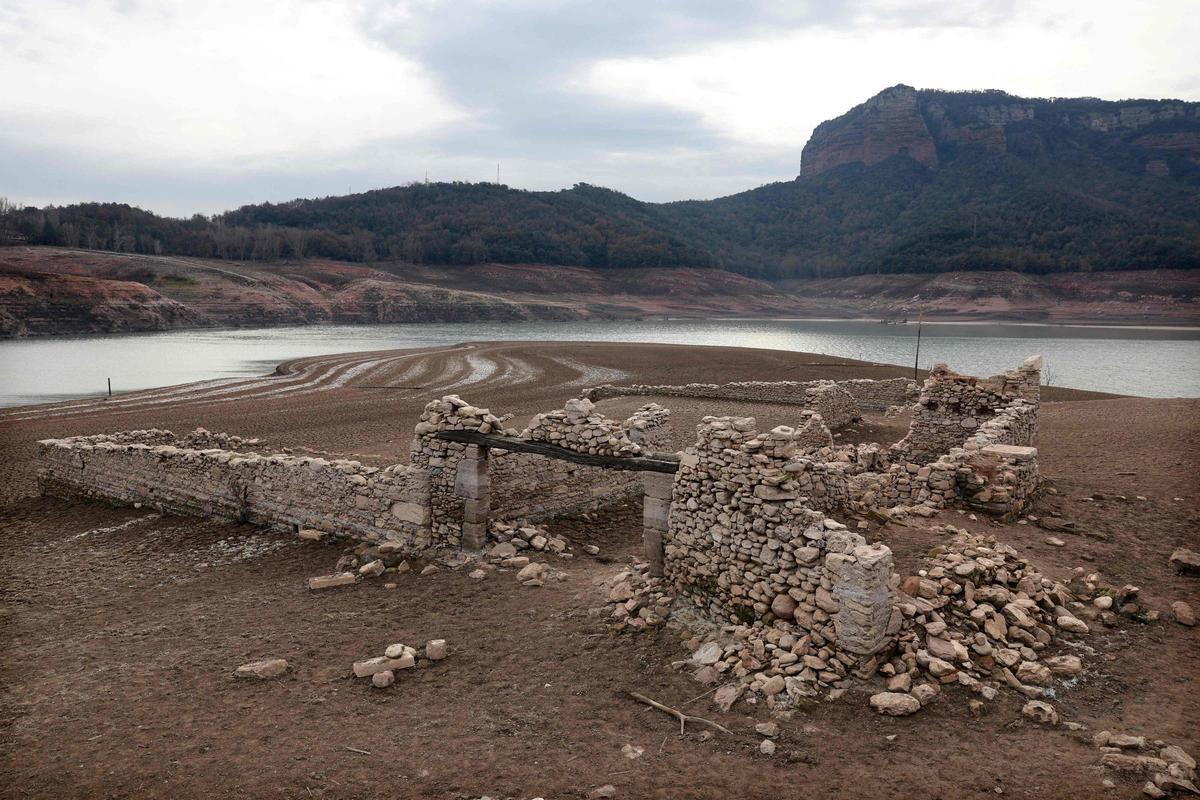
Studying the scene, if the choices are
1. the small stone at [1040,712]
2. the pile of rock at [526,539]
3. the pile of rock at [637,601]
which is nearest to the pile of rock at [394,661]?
the pile of rock at [637,601]

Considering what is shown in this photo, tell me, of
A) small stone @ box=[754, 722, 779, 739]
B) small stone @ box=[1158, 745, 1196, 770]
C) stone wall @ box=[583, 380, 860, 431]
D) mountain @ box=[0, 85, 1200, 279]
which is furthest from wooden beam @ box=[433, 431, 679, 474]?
mountain @ box=[0, 85, 1200, 279]

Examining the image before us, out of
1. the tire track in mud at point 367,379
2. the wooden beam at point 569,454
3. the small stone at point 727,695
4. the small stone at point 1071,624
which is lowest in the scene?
the tire track in mud at point 367,379

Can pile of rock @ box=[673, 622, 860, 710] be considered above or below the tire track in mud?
above

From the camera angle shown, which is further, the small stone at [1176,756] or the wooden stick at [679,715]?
the wooden stick at [679,715]

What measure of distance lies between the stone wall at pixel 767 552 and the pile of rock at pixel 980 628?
40 centimetres

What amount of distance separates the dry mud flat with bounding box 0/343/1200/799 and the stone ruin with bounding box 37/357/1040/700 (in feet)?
2.07

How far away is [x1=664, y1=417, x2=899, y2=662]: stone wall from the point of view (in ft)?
22.0

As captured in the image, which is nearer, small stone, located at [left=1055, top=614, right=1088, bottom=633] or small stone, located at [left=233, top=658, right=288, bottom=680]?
small stone, located at [left=1055, top=614, right=1088, bottom=633]

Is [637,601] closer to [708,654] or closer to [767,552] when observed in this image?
[708,654]

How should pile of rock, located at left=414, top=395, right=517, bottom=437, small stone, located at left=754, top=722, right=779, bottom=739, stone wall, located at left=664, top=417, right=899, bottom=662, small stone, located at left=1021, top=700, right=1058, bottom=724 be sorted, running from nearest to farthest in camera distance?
small stone, located at left=1021, top=700, right=1058, bottom=724, small stone, located at left=754, top=722, right=779, bottom=739, stone wall, located at left=664, top=417, right=899, bottom=662, pile of rock, located at left=414, top=395, right=517, bottom=437

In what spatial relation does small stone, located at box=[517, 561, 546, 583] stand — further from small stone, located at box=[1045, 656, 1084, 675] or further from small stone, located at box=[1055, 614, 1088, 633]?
small stone, located at box=[1055, 614, 1088, 633]

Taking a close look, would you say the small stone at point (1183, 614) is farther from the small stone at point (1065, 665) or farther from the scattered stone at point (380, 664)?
the scattered stone at point (380, 664)

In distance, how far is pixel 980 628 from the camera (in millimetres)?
7031

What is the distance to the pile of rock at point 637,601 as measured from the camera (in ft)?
27.4
